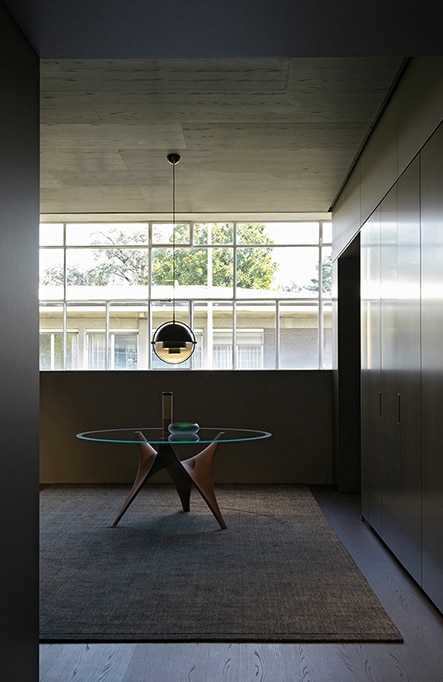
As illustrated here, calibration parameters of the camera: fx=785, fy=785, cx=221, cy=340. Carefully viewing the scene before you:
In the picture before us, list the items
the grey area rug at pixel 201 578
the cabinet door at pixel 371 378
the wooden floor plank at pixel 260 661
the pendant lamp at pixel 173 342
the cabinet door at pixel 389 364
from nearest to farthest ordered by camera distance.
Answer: the wooden floor plank at pixel 260 661, the grey area rug at pixel 201 578, the cabinet door at pixel 389 364, the cabinet door at pixel 371 378, the pendant lamp at pixel 173 342

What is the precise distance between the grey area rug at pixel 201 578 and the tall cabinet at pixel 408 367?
0.39 metres

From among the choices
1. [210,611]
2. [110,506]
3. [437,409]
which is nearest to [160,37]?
[437,409]

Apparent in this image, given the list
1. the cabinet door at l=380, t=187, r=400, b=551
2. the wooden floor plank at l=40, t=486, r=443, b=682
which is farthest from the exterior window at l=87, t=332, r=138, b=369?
the wooden floor plank at l=40, t=486, r=443, b=682

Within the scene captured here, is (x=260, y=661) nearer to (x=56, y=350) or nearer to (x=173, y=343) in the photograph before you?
(x=173, y=343)

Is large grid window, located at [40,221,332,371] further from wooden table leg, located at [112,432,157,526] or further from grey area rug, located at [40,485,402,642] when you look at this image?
wooden table leg, located at [112,432,157,526]

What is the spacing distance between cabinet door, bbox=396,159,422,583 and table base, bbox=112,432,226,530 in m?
1.72

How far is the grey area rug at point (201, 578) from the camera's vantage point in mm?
3506

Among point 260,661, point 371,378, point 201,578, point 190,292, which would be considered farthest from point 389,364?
point 190,292

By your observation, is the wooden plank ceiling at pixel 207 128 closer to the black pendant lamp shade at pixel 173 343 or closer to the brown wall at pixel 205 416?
the black pendant lamp shade at pixel 173 343

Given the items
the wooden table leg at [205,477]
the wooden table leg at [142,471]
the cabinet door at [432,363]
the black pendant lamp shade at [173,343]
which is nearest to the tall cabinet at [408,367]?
the cabinet door at [432,363]

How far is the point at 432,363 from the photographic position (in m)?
3.67

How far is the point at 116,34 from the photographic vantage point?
8.41 ft

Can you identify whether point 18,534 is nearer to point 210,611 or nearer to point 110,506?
point 210,611

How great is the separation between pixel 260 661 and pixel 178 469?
10.5ft
